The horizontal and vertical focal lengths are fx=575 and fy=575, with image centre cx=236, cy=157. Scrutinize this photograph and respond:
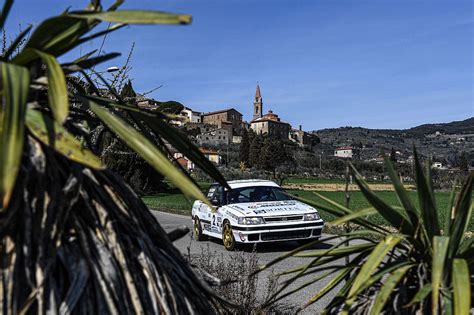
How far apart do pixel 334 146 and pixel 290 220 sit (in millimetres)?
166773

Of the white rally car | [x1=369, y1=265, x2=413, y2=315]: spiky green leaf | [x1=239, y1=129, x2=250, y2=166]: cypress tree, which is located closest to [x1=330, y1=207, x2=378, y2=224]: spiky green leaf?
[x1=369, y1=265, x2=413, y2=315]: spiky green leaf

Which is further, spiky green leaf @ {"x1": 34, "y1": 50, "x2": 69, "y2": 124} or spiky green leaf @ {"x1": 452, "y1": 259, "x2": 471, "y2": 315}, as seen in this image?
spiky green leaf @ {"x1": 452, "y1": 259, "x2": 471, "y2": 315}

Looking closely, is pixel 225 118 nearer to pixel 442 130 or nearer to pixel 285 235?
pixel 442 130

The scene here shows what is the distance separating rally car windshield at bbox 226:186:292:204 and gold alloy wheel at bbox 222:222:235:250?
0.86 m

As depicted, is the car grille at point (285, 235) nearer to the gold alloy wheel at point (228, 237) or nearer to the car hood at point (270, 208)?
the car hood at point (270, 208)

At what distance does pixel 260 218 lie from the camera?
12.5 m

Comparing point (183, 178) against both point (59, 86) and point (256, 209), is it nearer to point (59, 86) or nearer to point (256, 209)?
point (59, 86)

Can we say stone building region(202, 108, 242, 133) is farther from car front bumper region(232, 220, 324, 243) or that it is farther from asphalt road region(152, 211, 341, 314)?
car front bumper region(232, 220, 324, 243)

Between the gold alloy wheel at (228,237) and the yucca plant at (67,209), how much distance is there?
35.1 feet

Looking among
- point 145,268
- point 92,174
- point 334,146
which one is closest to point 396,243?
point 145,268

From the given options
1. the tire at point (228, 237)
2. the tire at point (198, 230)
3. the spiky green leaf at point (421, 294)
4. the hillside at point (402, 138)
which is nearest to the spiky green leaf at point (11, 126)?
the spiky green leaf at point (421, 294)

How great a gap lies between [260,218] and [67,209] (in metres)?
10.7

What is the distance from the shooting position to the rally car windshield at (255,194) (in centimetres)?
1390

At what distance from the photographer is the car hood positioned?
12.6 metres
